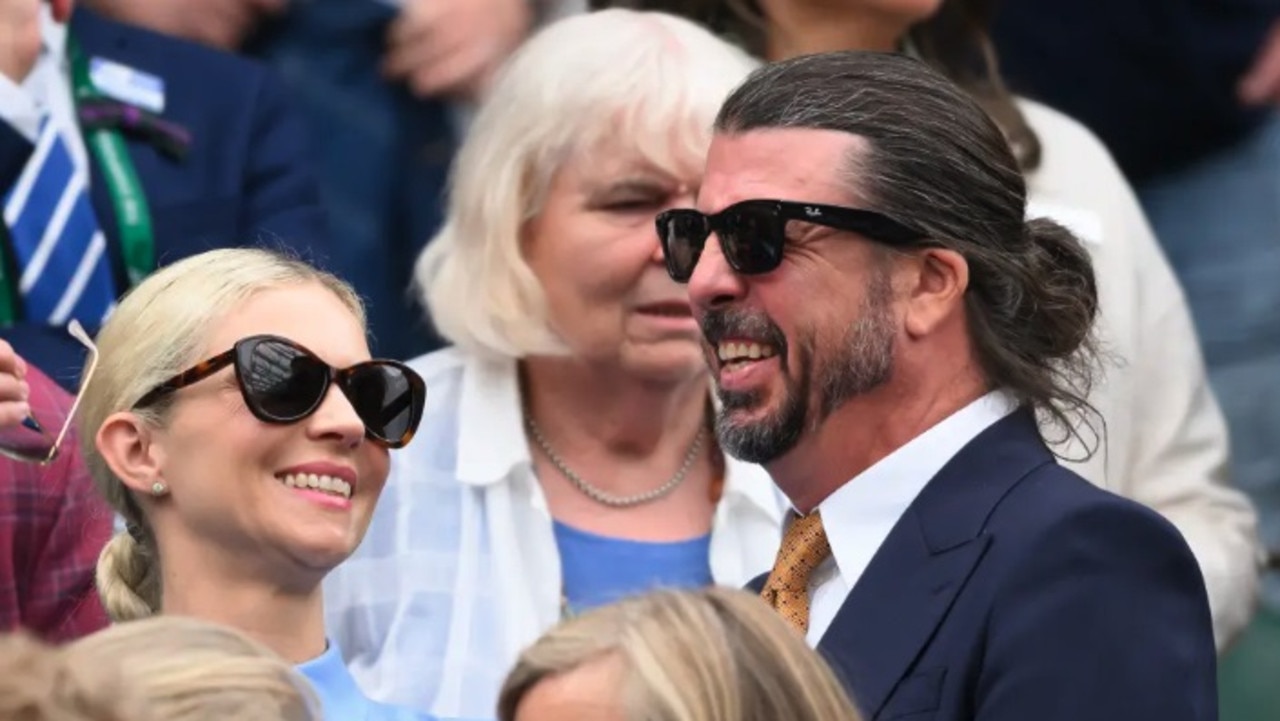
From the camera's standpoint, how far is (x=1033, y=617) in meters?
3.31

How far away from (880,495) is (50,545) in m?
1.22

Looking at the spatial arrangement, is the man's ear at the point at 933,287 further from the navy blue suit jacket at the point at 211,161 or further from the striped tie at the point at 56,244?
the striped tie at the point at 56,244

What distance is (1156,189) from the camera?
595 centimetres

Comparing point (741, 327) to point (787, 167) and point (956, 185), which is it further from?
point (956, 185)

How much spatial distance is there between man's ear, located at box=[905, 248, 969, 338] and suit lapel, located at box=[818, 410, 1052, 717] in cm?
16

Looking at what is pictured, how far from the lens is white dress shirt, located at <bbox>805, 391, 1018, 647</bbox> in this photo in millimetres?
3600

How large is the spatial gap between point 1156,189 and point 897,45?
88 centimetres

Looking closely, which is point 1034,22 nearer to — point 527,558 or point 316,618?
point 527,558

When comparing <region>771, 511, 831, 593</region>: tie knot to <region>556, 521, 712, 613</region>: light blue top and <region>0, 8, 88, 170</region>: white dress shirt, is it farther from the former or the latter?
<region>0, 8, 88, 170</region>: white dress shirt

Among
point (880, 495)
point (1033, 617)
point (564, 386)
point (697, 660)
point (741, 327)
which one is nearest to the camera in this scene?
point (697, 660)

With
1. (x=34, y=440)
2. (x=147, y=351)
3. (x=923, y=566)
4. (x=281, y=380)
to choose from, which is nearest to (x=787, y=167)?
(x=923, y=566)

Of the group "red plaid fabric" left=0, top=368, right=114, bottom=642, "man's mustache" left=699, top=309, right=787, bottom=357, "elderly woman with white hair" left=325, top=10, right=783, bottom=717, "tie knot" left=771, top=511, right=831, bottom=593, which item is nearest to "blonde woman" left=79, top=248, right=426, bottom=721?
"red plaid fabric" left=0, top=368, right=114, bottom=642

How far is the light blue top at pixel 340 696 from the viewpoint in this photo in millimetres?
3668

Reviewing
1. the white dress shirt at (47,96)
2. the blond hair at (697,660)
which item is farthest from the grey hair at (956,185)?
the white dress shirt at (47,96)
